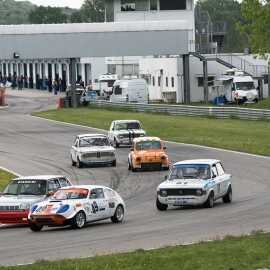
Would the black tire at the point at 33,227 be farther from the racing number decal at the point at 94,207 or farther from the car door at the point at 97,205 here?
the racing number decal at the point at 94,207

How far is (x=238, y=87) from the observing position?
66.2 meters

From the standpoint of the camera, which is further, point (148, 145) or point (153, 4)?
point (153, 4)

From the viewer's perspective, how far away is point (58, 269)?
13070mm

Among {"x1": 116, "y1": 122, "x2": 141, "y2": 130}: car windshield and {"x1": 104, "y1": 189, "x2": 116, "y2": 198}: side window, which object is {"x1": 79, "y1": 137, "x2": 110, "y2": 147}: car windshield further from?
{"x1": 104, "y1": 189, "x2": 116, "y2": 198}: side window

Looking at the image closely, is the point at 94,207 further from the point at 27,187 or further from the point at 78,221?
the point at 27,187

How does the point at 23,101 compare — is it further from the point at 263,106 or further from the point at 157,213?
the point at 157,213

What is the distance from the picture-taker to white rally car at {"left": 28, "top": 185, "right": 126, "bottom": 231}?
63.6 ft

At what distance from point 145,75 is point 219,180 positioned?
180 ft

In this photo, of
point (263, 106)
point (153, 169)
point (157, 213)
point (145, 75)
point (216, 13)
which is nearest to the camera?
point (157, 213)

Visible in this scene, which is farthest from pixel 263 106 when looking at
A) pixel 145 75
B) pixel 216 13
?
pixel 216 13

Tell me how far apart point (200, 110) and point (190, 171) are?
34099mm

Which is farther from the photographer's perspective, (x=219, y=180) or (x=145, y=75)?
(x=145, y=75)

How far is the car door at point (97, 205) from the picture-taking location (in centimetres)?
2023

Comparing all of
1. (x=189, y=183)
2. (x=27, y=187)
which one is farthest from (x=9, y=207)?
(x=189, y=183)
